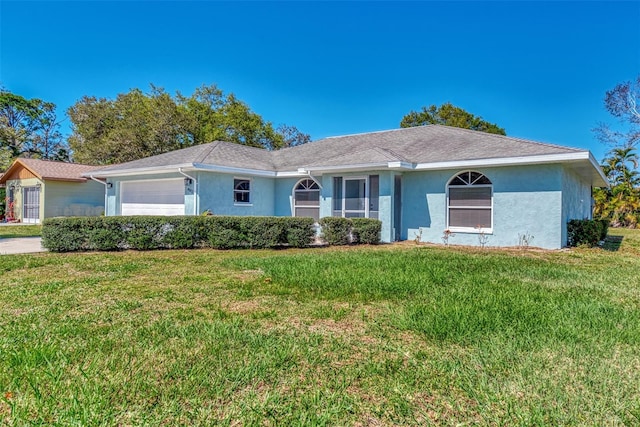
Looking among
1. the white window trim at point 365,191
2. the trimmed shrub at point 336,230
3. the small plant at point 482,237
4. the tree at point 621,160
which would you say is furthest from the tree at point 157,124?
the tree at point 621,160

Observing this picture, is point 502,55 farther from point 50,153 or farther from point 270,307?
point 50,153

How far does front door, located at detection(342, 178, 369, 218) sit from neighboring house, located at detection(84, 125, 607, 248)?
39mm

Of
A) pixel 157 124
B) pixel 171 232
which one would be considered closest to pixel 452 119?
pixel 157 124

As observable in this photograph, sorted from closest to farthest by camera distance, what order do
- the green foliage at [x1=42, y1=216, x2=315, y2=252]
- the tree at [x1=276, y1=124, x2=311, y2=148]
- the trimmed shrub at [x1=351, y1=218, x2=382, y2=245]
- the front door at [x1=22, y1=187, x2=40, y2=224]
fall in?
the green foliage at [x1=42, y1=216, x2=315, y2=252]
the trimmed shrub at [x1=351, y1=218, x2=382, y2=245]
the front door at [x1=22, y1=187, x2=40, y2=224]
the tree at [x1=276, y1=124, x2=311, y2=148]

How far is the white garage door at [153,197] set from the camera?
1691cm

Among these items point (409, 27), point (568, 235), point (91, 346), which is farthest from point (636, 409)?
point (409, 27)

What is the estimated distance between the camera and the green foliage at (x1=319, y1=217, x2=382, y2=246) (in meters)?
12.5

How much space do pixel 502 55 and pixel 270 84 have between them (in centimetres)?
1906

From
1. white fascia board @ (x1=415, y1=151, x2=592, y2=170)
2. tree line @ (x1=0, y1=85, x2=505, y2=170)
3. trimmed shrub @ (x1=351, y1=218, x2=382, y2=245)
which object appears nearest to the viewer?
white fascia board @ (x1=415, y1=151, x2=592, y2=170)

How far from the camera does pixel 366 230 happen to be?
12.7 m

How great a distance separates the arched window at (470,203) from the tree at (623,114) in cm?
2763

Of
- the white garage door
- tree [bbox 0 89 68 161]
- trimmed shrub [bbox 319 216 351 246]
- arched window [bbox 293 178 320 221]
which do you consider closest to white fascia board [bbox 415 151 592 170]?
trimmed shrub [bbox 319 216 351 246]

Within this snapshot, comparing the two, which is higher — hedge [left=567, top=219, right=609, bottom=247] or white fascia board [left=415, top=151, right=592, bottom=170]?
white fascia board [left=415, top=151, right=592, bottom=170]

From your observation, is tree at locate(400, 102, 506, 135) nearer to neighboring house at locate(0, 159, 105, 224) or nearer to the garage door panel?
the garage door panel
